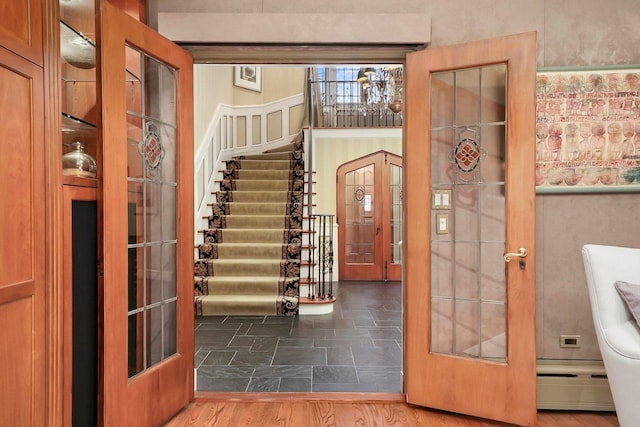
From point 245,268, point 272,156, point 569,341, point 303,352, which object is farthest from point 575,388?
point 272,156

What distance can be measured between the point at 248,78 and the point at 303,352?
22.1ft

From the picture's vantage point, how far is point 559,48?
2.56 metres

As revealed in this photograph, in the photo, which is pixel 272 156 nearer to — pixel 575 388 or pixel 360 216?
pixel 360 216

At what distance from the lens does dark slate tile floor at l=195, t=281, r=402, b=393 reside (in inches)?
117

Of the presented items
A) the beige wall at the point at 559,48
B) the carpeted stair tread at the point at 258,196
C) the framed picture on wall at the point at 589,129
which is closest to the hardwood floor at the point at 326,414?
the beige wall at the point at 559,48

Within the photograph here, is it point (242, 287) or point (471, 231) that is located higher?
point (471, 231)

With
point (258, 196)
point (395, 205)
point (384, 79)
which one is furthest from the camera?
point (395, 205)

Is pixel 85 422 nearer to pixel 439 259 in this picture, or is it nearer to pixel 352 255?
pixel 439 259

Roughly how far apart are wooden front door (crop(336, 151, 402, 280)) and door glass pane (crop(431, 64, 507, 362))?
513 centimetres

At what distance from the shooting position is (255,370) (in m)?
3.21

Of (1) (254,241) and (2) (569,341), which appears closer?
(2) (569,341)

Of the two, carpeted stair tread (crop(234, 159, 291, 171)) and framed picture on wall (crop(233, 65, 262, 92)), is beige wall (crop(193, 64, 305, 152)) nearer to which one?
framed picture on wall (crop(233, 65, 262, 92))

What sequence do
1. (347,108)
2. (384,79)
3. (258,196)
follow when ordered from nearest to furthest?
(384,79) < (258,196) < (347,108)

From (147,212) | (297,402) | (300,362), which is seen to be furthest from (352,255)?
(147,212)
